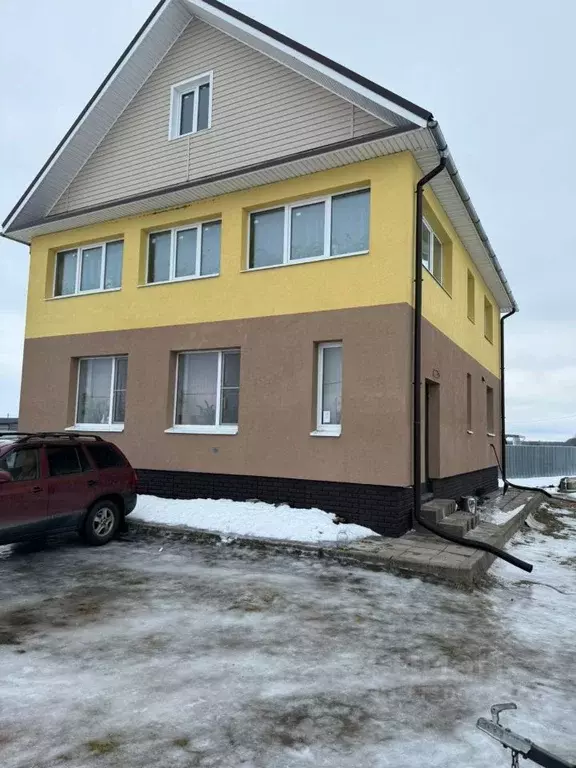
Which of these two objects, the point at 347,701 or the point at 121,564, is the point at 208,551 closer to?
the point at 121,564

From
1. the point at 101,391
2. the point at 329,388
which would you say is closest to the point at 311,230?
the point at 329,388

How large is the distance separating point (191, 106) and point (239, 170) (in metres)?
3.00

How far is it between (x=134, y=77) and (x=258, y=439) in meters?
8.62

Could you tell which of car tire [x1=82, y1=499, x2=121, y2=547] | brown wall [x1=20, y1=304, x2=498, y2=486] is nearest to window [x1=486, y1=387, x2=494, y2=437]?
brown wall [x1=20, y1=304, x2=498, y2=486]

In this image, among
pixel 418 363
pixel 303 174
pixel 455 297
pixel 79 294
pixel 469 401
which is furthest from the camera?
pixel 469 401

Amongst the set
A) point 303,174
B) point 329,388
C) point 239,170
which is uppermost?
point 239,170

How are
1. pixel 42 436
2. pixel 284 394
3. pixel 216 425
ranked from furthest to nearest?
pixel 216 425 < pixel 284 394 < pixel 42 436

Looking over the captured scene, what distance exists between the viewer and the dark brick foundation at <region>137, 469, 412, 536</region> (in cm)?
922

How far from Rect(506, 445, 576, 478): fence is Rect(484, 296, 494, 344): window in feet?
30.5

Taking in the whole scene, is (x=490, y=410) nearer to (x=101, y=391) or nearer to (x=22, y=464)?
(x=101, y=391)

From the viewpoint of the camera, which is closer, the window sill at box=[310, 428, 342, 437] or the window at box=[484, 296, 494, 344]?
the window sill at box=[310, 428, 342, 437]

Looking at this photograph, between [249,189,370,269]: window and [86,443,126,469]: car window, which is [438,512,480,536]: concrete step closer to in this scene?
[249,189,370,269]: window

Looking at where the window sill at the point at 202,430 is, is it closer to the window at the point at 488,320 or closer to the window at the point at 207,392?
the window at the point at 207,392

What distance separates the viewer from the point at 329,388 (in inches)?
404
